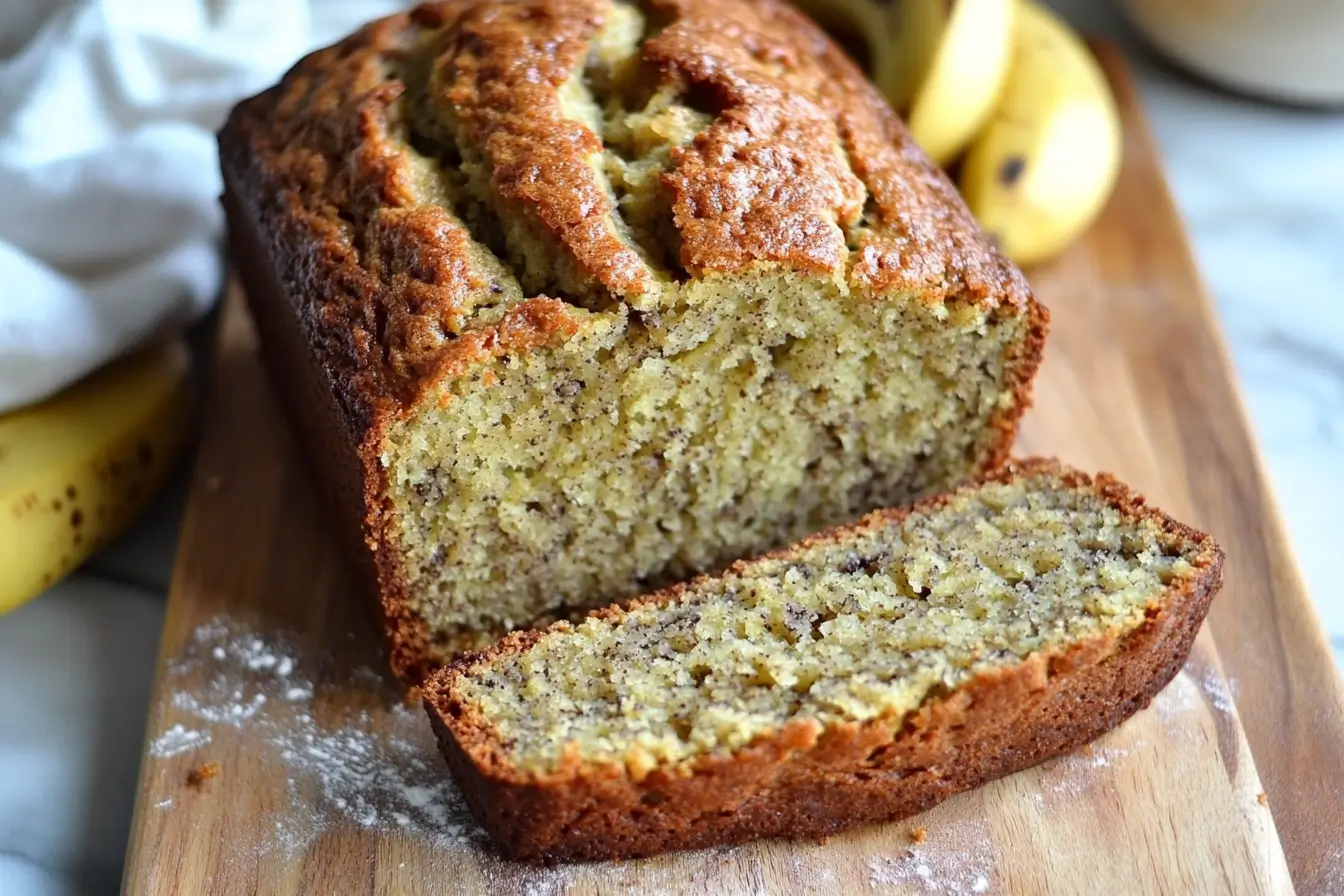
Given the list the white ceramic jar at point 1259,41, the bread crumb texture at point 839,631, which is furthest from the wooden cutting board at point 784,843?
the white ceramic jar at point 1259,41

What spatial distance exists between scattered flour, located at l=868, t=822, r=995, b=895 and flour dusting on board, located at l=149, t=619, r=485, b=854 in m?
0.73

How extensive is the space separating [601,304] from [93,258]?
4.75 feet

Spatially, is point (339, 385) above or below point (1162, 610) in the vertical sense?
→ above

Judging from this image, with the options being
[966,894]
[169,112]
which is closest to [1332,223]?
[966,894]

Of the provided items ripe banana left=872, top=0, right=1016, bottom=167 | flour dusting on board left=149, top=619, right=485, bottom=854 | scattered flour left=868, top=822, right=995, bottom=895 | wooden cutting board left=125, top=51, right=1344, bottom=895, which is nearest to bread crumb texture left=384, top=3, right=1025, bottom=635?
flour dusting on board left=149, top=619, right=485, bottom=854

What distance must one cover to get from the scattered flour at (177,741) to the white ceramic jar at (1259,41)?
3.32 meters

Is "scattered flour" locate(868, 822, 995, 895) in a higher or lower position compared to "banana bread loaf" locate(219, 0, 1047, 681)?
lower

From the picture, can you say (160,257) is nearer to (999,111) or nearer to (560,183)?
(560,183)

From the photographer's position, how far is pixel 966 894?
2.35m

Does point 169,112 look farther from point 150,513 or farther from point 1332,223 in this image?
point 1332,223

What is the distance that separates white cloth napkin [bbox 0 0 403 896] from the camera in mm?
2648

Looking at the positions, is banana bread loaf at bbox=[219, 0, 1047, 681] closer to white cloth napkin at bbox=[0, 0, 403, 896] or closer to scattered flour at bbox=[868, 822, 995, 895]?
white cloth napkin at bbox=[0, 0, 403, 896]

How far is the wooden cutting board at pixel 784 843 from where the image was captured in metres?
2.38

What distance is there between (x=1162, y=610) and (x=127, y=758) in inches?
77.9
